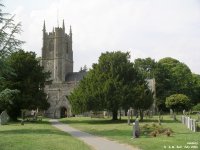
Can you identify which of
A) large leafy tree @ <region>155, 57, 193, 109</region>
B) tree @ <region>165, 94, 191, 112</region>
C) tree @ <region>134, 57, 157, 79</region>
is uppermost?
tree @ <region>134, 57, 157, 79</region>

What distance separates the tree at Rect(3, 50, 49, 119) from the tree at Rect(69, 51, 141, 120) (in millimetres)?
4205

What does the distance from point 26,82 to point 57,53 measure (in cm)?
4890

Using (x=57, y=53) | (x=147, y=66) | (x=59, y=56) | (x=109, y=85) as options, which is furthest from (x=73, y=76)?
(x=109, y=85)

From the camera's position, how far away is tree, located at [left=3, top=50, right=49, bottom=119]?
41250 mm

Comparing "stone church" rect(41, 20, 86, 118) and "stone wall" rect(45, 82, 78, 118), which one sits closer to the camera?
"stone wall" rect(45, 82, 78, 118)

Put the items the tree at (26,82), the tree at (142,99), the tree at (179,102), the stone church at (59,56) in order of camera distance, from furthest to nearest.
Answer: the stone church at (59,56), the tree at (179,102), the tree at (26,82), the tree at (142,99)

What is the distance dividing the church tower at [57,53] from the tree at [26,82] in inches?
1723

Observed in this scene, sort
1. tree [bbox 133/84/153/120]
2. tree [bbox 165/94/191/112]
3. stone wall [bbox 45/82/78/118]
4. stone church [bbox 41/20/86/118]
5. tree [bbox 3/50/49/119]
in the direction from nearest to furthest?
tree [bbox 133/84/153/120] < tree [bbox 3/50/49/119] < tree [bbox 165/94/191/112] < stone wall [bbox 45/82/78/118] < stone church [bbox 41/20/86/118]

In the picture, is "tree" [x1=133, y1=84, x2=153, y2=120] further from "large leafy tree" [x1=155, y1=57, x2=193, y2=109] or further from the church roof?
the church roof

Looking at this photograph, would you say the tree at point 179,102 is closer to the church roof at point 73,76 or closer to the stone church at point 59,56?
the stone church at point 59,56

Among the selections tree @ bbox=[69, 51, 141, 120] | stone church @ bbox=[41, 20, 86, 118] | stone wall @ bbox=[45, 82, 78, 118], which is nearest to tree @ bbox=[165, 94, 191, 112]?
tree @ bbox=[69, 51, 141, 120]

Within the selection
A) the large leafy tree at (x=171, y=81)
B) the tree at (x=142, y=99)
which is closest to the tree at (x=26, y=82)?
the tree at (x=142, y=99)

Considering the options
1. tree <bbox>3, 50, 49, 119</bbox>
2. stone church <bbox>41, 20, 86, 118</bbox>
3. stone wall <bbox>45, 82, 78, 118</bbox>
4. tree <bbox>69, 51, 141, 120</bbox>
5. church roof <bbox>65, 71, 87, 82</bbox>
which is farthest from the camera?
church roof <bbox>65, 71, 87, 82</bbox>

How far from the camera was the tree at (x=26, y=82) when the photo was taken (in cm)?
4125
